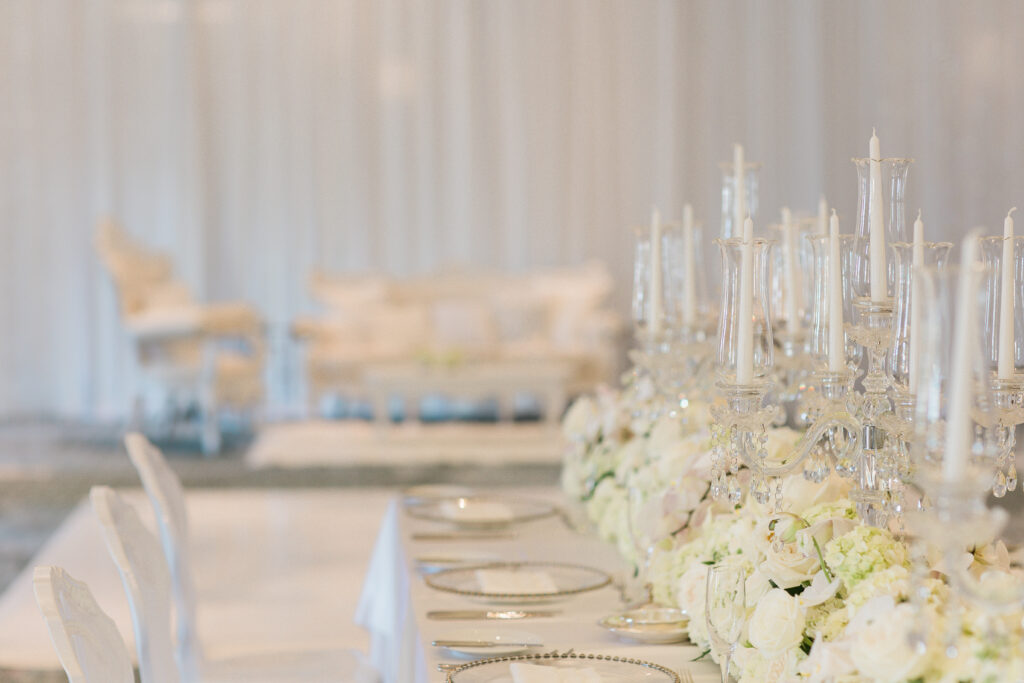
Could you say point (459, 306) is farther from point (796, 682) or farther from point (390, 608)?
point (796, 682)

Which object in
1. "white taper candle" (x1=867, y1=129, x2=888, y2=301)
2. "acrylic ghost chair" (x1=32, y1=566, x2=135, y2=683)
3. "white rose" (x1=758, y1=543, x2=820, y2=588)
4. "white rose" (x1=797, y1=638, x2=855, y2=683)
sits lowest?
"acrylic ghost chair" (x1=32, y1=566, x2=135, y2=683)

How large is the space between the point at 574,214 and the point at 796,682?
30.5 feet

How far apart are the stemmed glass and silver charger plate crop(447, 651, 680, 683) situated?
0.48 feet

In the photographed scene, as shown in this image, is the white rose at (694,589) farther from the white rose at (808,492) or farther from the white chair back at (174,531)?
the white chair back at (174,531)

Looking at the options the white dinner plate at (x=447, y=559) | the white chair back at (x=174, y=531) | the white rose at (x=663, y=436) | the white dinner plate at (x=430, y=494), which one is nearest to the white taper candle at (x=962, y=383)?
the white rose at (x=663, y=436)

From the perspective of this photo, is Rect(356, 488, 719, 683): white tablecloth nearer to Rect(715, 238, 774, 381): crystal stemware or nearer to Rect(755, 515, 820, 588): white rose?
Rect(755, 515, 820, 588): white rose

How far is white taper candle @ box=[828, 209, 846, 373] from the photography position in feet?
5.72

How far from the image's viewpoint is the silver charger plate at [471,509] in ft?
9.49

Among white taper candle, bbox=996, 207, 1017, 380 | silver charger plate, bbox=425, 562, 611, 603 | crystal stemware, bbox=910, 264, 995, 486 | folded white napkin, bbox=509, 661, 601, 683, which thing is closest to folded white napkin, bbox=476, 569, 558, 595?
silver charger plate, bbox=425, 562, 611, 603

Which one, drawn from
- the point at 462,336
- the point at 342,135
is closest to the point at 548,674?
the point at 462,336

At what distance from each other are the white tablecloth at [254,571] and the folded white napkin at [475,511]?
0.42 m

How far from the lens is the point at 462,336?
910 cm

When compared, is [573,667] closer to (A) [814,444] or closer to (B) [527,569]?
(A) [814,444]

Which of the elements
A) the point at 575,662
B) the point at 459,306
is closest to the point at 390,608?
the point at 575,662
